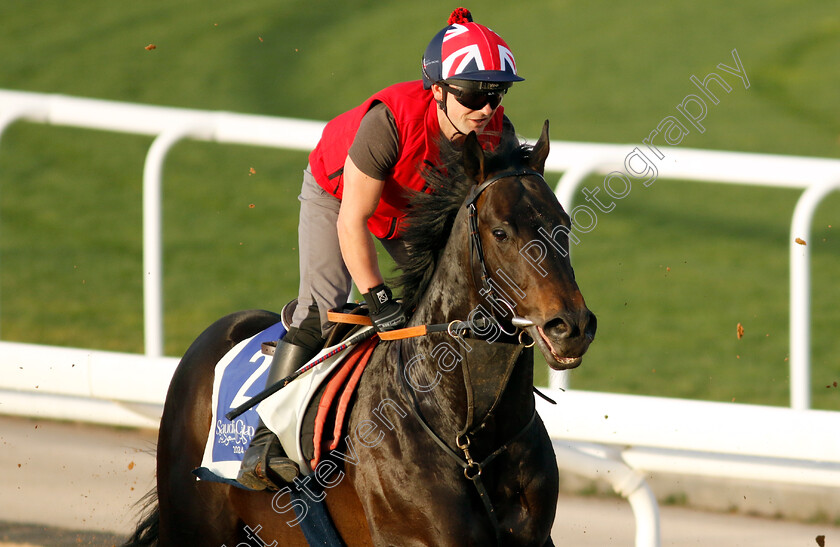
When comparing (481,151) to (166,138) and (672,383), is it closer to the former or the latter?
(166,138)

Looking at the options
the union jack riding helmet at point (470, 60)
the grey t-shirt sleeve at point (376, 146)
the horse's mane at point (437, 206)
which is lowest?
the horse's mane at point (437, 206)

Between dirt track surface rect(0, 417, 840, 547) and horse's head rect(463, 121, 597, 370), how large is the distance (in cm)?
219

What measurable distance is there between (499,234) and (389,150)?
482 mm

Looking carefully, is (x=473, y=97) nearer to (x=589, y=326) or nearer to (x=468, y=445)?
(x=589, y=326)

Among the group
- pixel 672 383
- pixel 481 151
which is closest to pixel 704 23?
pixel 672 383

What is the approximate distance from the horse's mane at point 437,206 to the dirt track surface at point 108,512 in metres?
1.82

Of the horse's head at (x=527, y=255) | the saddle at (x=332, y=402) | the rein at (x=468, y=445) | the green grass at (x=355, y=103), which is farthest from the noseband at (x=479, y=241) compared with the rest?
the green grass at (x=355, y=103)

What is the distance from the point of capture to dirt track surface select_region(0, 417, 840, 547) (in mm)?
4871

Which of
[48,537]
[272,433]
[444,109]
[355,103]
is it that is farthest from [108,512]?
[355,103]

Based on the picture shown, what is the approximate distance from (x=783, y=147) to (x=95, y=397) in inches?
350

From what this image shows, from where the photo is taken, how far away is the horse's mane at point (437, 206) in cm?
289

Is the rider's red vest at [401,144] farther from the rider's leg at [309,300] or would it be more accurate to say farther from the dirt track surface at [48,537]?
the dirt track surface at [48,537]

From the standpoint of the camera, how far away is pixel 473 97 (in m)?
3.02

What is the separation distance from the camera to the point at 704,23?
14.7 meters
